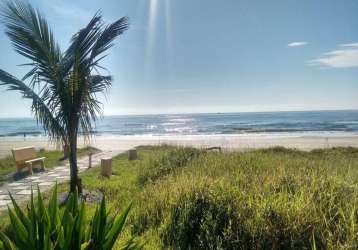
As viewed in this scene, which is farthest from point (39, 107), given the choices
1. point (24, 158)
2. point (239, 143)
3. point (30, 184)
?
point (239, 143)

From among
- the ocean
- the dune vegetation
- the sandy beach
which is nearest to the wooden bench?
the ocean

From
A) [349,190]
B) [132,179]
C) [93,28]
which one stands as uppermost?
[93,28]

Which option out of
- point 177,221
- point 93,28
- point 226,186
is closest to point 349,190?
point 226,186

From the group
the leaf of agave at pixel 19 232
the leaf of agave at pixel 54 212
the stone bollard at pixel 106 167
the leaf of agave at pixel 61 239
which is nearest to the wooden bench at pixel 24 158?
the stone bollard at pixel 106 167

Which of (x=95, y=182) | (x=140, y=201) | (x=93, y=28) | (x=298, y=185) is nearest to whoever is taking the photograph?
(x=298, y=185)

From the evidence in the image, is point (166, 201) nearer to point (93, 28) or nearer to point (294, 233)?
point (294, 233)

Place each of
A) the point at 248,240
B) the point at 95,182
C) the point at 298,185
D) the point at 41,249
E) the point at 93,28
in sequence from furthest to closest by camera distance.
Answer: the point at 95,182 → the point at 93,28 → the point at 298,185 → the point at 248,240 → the point at 41,249

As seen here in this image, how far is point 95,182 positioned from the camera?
8211 mm

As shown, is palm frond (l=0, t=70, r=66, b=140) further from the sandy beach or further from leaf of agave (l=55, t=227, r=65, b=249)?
the sandy beach

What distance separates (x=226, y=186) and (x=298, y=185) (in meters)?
0.99

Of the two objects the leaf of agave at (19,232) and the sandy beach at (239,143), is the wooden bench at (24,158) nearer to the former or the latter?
the sandy beach at (239,143)

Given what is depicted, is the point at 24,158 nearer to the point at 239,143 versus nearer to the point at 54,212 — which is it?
the point at 54,212

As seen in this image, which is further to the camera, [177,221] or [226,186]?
[226,186]

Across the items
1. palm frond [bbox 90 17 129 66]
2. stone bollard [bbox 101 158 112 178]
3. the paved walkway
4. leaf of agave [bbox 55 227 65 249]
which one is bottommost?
the paved walkway
